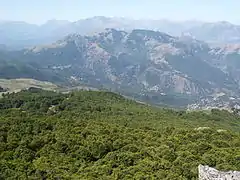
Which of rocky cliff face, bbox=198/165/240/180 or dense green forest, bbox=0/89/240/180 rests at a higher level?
rocky cliff face, bbox=198/165/240/180

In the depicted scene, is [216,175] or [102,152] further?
[102,152]

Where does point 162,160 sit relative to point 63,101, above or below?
above

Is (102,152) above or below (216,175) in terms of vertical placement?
below

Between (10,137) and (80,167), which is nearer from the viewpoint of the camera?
(80,167)

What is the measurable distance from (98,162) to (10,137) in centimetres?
1693

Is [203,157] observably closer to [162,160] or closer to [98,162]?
[162,160]

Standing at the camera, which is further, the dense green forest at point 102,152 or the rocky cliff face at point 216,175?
the dense green forest at point 102,152

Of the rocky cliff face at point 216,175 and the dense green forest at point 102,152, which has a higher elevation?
the rocky cliff face at point 216,175

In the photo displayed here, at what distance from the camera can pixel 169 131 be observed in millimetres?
75875

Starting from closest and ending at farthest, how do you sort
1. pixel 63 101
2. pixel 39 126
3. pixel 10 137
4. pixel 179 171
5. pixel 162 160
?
pixel 179 171 < pixel 162 160 < pixel 10 137 < pixel 39 126 < pixel 63 101

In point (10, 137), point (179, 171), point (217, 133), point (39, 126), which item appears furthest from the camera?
point (217, 133)

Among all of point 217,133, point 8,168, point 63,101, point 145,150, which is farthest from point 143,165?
point 63,101

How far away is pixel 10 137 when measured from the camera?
2414 inches

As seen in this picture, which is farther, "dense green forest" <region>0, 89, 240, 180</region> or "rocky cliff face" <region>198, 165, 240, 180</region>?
"dense green forest" <region>0, 89, 240, 180</region>
